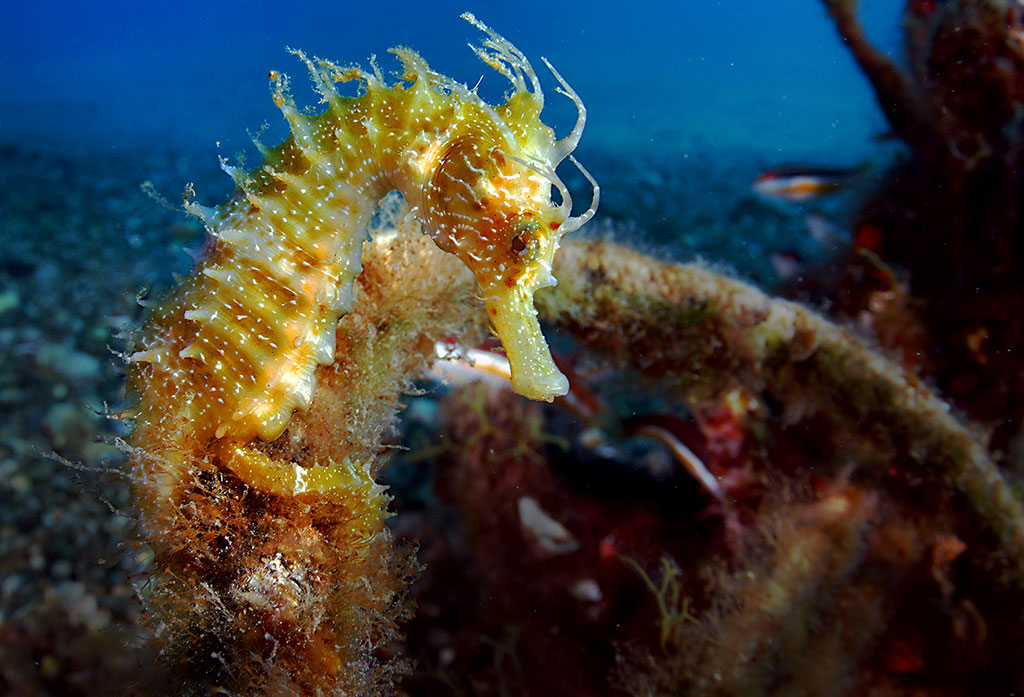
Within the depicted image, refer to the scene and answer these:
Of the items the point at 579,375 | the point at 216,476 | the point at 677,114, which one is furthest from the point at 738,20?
the point at 216,476

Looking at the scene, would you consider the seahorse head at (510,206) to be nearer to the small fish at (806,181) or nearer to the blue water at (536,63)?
the small fish at (806,181)

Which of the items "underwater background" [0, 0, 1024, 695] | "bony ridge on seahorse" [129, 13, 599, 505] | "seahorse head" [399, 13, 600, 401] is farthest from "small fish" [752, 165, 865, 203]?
"bony ridge on seahorse" [129, 13, 599, 505]

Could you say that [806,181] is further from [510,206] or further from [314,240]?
[314,240]

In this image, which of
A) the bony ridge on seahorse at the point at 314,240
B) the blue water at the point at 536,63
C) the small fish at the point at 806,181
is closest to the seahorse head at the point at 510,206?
the bony ridge on seahorse at the point at 314,240

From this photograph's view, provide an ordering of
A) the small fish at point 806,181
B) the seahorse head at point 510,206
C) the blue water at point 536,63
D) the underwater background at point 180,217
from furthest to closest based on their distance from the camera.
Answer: the blue water at point 536,63 < the small fish at point 806,181 < the underwater background at point 180,217 < the seahorse head at point 510,206

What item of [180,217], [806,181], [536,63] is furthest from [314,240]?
[536,63]

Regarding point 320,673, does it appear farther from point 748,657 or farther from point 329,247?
point 748,657
